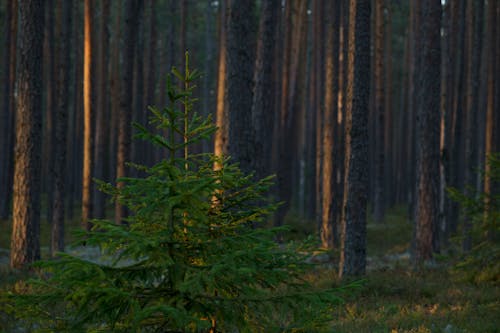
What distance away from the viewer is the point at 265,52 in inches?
596

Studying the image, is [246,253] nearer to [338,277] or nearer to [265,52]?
[338,277]

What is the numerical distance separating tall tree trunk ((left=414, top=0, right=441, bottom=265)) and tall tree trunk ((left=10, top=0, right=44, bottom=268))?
951 cm

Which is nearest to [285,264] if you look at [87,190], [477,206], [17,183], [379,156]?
[477,206]

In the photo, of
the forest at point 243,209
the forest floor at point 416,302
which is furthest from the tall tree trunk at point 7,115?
the forest floor at point 416,302

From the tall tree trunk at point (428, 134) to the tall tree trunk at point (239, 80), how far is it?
6590 mm

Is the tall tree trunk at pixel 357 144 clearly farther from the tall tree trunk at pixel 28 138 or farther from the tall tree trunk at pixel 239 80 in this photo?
the tall tree trunk at pixel 28 138

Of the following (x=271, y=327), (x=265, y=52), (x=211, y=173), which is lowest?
(x=271, y=327)

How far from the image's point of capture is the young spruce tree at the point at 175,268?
3658 mm

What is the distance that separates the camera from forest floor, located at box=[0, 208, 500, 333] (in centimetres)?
819

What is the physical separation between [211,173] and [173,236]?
645 mm

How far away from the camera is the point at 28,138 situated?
12.0 metres

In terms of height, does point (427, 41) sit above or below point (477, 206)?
above

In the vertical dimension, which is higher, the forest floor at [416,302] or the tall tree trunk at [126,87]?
the tall tree trunk at [126,87]

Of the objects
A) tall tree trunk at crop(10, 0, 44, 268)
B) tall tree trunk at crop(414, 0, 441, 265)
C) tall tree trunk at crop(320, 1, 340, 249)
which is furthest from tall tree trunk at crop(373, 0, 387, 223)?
tall tree trunk at crop(10, 0, 44, 268)
